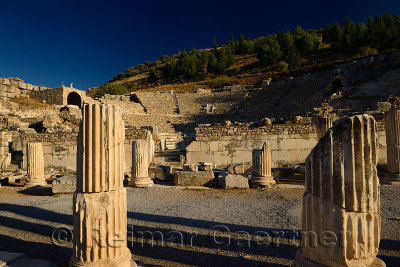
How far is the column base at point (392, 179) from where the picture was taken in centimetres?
833

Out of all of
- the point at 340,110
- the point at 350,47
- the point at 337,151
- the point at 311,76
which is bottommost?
the point at 337,151

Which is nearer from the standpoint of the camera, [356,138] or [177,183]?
[356,138]

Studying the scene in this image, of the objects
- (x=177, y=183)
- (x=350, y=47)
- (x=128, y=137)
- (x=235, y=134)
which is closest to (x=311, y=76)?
(x=350, y=47)

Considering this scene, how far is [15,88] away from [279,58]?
45.3 metres

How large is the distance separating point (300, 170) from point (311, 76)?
2474cm

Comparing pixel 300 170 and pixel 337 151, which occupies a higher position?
pixel 337 151

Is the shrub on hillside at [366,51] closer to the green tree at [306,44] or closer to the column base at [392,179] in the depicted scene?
the green tree at [306,44]

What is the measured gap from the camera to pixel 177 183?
368 inches

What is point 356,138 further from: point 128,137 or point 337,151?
point 128,137

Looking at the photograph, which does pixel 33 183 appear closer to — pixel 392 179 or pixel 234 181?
pixel 234 181

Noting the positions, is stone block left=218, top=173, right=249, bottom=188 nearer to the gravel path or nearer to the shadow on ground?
the gravel path

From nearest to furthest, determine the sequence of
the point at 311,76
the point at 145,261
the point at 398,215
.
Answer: the point at 145,261 → the point at 398,215 → the point at 311,76

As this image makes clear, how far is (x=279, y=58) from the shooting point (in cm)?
4906

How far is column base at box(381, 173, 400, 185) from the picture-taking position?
8.33 metres
